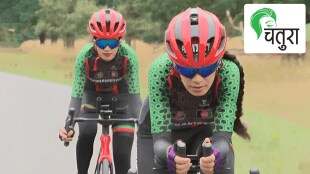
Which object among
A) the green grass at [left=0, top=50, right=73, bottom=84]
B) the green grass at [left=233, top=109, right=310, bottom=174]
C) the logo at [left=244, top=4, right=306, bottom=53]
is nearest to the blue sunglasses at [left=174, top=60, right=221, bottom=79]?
the green grass at [left=233, top=109, right=310, bottom=174]

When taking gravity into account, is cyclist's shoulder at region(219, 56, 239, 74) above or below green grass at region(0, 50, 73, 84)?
above

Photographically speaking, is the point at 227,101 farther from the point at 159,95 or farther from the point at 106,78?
the point at 106,78

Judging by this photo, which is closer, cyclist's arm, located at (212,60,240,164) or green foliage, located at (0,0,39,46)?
cyclist's arm, located at (212,60,240,164)

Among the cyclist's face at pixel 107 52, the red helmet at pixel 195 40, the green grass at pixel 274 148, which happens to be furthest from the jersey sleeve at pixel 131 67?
the red helmet at pixel 195 40

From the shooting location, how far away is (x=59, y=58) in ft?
143

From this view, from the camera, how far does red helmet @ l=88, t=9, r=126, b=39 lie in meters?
9.51

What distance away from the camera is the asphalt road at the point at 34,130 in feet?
44.5

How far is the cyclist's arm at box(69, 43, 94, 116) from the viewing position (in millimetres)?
9336

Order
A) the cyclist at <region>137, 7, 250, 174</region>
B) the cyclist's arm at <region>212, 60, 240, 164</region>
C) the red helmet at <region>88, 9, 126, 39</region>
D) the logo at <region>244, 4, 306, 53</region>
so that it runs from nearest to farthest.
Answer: the cyclist at <region>137, 7, 250, 174</region>, the cyclist's arm at <region>212, 60, 240, 164</region>, the red helmet at <region>88, 9, 126, 39</region>, the logo at <region>244, 4, 306, 53</region>

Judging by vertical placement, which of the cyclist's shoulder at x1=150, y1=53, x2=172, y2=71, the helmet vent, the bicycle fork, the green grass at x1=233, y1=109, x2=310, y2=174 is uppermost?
the helmet vent

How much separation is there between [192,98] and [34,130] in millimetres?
11798

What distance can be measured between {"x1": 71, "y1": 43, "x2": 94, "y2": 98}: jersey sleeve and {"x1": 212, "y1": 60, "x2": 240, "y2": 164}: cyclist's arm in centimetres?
340

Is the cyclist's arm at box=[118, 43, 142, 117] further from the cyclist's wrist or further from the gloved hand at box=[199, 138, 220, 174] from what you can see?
the gloved hand at box=[199, 138, 220, 174]

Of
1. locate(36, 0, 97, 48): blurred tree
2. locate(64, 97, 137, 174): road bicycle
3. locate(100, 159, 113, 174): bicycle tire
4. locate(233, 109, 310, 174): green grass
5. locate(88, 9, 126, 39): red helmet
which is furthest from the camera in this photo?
locate(36, 0, 97, 48): blurred tree
